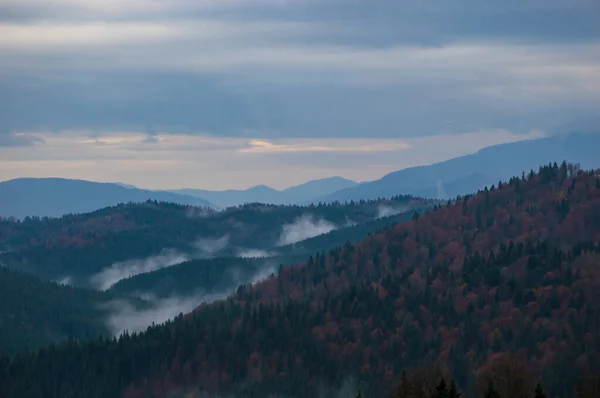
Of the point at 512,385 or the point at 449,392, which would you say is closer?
the point at 449,392

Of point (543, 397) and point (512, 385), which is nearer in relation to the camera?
point (543, 397)

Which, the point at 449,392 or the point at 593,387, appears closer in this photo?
the point at 449,392

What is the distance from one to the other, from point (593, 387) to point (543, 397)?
46.3 meters

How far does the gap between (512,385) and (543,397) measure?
2118 inches

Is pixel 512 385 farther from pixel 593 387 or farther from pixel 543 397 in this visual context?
pixel 543 397

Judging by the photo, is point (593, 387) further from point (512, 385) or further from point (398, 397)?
point (398, 397)

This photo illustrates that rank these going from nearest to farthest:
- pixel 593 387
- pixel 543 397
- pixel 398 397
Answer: pixel 543 397
pixel 398 397
pixel 593 387

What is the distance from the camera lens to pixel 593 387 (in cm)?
17750

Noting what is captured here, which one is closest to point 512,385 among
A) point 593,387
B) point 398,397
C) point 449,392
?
point 593,387

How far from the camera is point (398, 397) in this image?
527ft

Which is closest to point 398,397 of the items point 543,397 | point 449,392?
point 449,392

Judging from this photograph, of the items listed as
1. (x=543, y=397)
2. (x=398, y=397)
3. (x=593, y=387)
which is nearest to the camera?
(x=543, y=397)

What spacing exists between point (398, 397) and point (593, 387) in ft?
116

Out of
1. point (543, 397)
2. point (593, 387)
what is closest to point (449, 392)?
point (543, 397)
